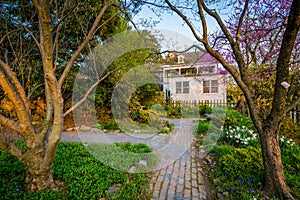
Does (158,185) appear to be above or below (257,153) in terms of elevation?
below

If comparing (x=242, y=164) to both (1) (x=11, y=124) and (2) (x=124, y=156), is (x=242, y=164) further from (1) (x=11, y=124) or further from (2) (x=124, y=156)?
(1) (x=11, y=124)

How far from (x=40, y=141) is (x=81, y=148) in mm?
1774

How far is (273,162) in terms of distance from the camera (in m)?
2.13

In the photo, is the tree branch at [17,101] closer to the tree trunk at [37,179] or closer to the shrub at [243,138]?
the tree trunk at [37,179]

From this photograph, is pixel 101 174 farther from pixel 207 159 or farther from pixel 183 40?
pixel 183 40

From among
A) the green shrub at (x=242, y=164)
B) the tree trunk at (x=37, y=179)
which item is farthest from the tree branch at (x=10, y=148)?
the green shrub at (x=242, y=164)

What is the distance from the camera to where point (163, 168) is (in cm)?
324

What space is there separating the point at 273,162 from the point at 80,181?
264 centimetres

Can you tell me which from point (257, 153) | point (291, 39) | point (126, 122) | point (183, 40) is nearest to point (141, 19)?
point (183, 40)

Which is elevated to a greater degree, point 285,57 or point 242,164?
point 285,57

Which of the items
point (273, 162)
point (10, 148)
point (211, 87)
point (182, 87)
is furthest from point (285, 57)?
point (182, 87)

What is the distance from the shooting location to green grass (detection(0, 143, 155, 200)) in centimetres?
208

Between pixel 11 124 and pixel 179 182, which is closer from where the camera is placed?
Result: pixel 11 124

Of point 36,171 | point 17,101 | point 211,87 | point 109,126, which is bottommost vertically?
point 109,126
